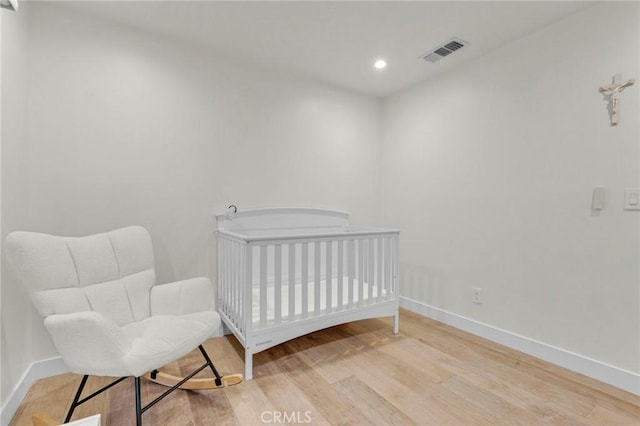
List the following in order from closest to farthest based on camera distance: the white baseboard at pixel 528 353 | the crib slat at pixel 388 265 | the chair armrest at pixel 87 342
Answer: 1. the chair armrest at pixel 87 342
2. the white baseboard at pixel 528 353
3. the crib slat at pixel 388 265

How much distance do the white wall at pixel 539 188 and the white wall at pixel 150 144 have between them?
114cm

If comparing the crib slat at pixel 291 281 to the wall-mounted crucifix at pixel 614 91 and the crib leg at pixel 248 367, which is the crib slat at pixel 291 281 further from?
the wall-mounted crucifix at pixel 614 91

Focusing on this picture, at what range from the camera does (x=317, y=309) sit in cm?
209

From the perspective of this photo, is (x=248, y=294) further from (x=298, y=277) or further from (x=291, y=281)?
(x=298, y=277)

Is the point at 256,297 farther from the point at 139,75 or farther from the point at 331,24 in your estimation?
the point at 331,24

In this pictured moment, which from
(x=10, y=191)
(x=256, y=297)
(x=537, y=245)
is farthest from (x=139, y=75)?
(x=537, y=245)

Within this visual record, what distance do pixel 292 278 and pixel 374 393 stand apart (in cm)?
80

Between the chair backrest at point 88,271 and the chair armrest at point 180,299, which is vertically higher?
the chair backrest at point 88,271

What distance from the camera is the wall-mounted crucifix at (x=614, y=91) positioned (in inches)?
69.7

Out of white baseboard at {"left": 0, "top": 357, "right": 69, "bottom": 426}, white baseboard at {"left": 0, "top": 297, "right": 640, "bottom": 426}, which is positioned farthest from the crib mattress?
white baseboard at {"left": 0, "top": 357, "right": 69, "bottom": 426}

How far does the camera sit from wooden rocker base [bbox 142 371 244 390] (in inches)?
67.2

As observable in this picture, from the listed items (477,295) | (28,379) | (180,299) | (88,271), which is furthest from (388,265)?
(28,379)

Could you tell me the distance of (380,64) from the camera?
2623 millimetres

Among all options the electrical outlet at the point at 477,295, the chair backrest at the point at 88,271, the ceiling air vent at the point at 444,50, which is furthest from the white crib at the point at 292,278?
the ceiling air vent at the point at 444,50
